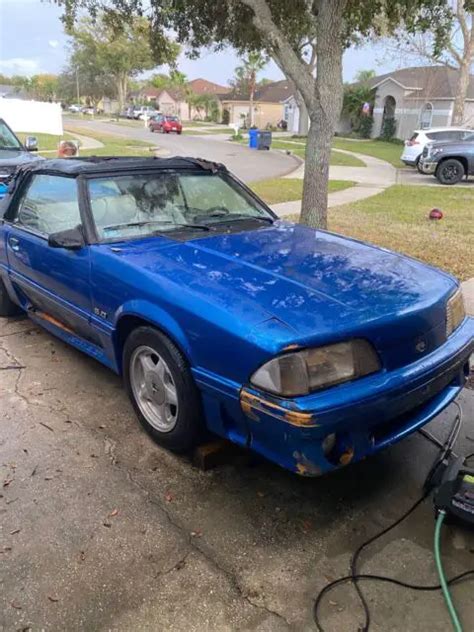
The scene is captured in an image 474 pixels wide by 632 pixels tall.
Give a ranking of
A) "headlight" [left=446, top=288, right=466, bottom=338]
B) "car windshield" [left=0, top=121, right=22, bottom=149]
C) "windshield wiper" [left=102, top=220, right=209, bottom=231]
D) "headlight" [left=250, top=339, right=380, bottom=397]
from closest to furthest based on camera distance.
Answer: "headlight" [left=250, top=339, right=380, bottom=397]
"headlight" [left=446, top=288, right=466, bottom=338]
"windshield wiper" [left=102, top=220, right=209, bottom=231]
"car windshield" [left=0, top=121, right=22, bottom=149]

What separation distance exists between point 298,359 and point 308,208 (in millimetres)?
5174

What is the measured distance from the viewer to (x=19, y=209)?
178 inches

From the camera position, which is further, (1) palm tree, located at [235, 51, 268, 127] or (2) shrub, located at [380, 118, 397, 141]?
(1) palm tree, located at [235, 51, 268, 127]

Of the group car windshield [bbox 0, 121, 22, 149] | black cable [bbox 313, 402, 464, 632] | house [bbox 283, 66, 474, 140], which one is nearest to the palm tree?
house [bbox 283, 66, 474, 140]

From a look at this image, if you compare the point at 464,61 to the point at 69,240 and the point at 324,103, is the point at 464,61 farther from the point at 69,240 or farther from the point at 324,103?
the point at 69,240

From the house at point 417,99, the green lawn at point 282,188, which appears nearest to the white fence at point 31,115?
the green lawn at point 282,188

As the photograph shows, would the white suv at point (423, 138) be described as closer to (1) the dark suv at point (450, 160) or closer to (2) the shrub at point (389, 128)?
(1) the dark suv at point (450, 160)

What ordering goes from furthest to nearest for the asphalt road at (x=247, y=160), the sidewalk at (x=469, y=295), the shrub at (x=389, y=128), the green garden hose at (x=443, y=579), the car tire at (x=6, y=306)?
the shrub at (x=389, y=128) → the asphalt road at (x=247, y=160) → the sidewalk at (x=469, y=295) → the car tire at (x=6, y=306) → the green garden hose at (x=443, y=579)

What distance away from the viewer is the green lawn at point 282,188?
12999mm

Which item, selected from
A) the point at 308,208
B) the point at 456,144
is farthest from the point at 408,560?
the point at 456,144

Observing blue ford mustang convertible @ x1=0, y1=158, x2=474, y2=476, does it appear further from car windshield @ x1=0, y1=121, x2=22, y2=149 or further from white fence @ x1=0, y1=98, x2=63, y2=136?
white fence @ x1=0, y1=98, x2=63, y2=136

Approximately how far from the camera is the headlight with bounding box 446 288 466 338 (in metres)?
3.03

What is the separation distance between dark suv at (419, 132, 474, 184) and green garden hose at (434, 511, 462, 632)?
16.2m

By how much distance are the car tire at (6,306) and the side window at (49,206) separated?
0.85 metres
